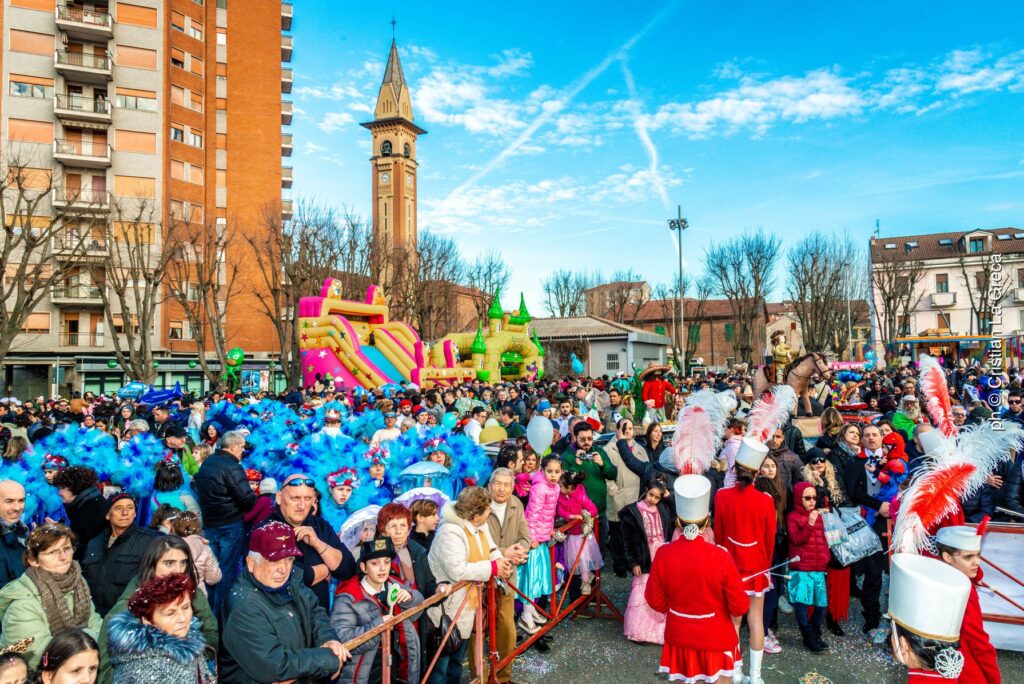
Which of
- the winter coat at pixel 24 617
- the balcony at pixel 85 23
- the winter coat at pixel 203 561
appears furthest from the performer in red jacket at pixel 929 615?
the balcony at pixel 85 23

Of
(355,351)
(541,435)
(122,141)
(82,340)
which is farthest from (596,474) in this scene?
(122,141)

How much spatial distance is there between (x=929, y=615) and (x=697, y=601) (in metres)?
1.65

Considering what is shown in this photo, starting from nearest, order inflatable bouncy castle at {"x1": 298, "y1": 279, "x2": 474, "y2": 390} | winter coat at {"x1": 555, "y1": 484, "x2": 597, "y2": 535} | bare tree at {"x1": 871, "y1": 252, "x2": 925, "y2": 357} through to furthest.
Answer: winter coat at {"x1": 555, "y1": 484, "x2": 597, "y2": 535} < inflatable bouncy castle at {"x1": 298, "y1": 279, "x2": 474, "y2": 390} < bare tree at {"x1": 871, "y1": 252, "x2": 925, "y2": 357}

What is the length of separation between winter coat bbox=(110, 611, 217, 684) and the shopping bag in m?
5.27

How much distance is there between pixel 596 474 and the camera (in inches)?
299

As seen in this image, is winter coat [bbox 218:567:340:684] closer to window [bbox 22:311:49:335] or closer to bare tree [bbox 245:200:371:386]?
bare tree [bbox 245:200:371:386]

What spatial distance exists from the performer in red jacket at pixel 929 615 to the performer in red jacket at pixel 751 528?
2.43 m

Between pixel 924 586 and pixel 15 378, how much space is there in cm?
3920

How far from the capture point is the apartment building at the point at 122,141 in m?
33.5

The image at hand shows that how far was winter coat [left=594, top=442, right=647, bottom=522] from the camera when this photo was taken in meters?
7.80

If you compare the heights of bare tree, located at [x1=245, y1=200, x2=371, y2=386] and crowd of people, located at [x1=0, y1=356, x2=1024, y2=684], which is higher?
bare tree, located at [x1=245, y1=200, x2=371, y2=386]

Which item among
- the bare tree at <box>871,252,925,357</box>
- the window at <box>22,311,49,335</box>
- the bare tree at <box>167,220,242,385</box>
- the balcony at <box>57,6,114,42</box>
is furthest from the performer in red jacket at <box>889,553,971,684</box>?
the balcony at <box>57,6,114,42</box>

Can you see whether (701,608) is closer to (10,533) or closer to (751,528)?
(751,528)

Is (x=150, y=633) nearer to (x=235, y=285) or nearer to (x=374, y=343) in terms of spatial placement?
(x=374, y=343)
